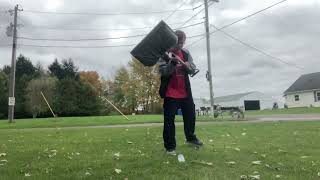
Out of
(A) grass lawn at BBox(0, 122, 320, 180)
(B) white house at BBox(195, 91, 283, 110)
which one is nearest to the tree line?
(B) white house at BBox(195, 91, 283, 110)

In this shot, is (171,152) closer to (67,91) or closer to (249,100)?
(67,91)

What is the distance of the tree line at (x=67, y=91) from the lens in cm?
7138

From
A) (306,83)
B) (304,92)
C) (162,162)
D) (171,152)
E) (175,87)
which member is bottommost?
(162,162)

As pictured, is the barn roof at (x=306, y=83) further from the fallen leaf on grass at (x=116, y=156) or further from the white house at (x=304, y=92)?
the fallen leaf on grass at (x=116, y=156)

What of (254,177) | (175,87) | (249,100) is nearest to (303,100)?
(249,100)

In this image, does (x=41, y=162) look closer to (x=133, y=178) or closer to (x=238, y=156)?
(x=133, y=178)

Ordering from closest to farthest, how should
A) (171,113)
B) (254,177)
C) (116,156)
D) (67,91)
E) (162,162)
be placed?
1. (254,177)
2. (162,162)
3. (116,156)
4. (171,113)
5. (67,91)

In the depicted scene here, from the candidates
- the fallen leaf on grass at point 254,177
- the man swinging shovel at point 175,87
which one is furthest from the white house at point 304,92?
the fallen leaf on grass at point 254,177

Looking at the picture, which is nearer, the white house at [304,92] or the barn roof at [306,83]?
the white house at [304,92]

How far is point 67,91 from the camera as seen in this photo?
73500 millimetres

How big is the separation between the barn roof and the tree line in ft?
71.5

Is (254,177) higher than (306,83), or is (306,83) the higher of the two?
(306,83)

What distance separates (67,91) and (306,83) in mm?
36781

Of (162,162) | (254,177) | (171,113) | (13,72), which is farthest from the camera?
(13,72)
